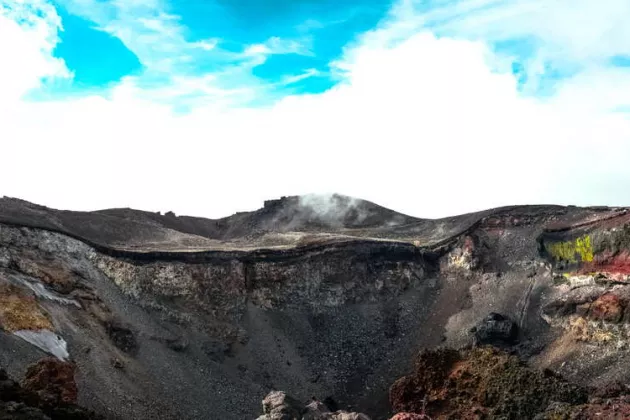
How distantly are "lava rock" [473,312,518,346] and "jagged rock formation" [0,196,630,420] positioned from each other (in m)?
0.44

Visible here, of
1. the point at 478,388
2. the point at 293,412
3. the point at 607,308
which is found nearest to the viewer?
the point at 478,388

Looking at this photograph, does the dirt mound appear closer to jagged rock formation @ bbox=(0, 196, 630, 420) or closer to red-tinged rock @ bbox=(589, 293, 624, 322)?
jagged rock formation @ bbox=(0, 196, 630, 420)

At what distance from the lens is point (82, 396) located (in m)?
37.6

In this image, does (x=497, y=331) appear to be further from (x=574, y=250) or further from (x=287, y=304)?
(x=287, y=304)

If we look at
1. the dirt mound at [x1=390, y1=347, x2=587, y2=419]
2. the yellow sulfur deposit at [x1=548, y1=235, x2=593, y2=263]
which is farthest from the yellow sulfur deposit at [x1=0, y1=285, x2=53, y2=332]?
the yellow sulfur deposit at [x1=548, y1=235, x2=593, y2=263]

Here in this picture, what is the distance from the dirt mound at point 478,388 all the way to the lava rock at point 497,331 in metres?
19.4

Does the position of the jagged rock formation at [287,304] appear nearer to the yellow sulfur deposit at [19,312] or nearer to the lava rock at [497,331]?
the yellow sulfur deposit at [19,312]

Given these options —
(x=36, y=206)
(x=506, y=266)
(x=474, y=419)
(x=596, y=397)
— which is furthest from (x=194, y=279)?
(x=596, y=397)

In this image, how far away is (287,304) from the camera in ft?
193

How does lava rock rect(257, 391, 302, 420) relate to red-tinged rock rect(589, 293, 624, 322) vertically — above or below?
below

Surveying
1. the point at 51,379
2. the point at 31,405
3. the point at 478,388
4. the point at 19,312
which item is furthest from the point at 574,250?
the point at 31,405

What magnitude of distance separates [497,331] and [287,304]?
19.9 metres

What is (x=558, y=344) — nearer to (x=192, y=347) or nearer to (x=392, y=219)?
(x=192, y=347)

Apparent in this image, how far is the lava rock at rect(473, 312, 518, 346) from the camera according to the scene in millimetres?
49469
